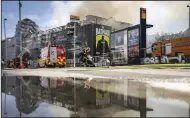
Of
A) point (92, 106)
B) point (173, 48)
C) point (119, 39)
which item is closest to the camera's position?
point (92, 106)

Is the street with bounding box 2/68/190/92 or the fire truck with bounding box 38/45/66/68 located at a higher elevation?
the fire truck with bounding box 38/45/66/68

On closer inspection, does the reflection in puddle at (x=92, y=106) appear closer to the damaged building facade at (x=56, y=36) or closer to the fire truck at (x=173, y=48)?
the damaged building facade at (x=56, y=36)

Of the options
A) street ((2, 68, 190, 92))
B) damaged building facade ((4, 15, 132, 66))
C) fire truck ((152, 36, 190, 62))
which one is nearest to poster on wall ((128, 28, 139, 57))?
fire truck ((152, 36, 190, 62))

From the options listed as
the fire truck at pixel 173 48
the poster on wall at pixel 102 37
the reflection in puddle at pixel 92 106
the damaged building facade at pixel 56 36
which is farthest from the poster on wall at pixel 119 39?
the reflection in puddle at pixel 92 106

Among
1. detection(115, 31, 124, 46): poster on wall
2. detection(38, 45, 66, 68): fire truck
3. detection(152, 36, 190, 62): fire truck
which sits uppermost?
detection(115, 31, 124, 46): poster on wall

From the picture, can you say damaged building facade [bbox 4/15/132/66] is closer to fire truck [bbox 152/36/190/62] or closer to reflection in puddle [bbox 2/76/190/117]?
reflection in puddle [bbox 2/76/190/117]

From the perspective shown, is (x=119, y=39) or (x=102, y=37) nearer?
(x=102, y=37)

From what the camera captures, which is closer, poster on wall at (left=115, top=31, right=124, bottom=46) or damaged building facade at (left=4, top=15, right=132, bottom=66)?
damaged building facade at (left=4, top=15, right=132, bottom=66)

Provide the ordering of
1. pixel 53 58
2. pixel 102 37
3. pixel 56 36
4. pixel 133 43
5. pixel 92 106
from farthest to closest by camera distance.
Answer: pixel 133 43 < pixel 53 58 < pixel 102 37 < pixel 56 36 < pixel 92 106

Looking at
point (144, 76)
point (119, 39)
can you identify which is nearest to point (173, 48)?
point (119, 39)

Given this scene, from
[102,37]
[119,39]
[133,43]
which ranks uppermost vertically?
[119,39]

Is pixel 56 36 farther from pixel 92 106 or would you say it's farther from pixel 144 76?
pixel 92 106

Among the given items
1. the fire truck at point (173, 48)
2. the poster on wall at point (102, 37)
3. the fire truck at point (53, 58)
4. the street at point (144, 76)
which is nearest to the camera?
the street at point (144, 76)

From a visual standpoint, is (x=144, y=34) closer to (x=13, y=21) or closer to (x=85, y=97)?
(x=13, y=21)
